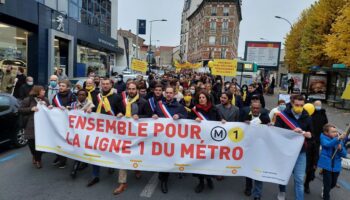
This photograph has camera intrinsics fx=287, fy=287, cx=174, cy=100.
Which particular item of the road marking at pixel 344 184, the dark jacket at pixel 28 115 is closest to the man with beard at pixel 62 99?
the dark jacket at pixel 28 115

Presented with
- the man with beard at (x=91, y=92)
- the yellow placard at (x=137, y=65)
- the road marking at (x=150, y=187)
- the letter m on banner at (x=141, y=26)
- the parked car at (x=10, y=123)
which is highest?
the letter m on banner at (x=141, y=26)

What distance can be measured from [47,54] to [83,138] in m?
15.5

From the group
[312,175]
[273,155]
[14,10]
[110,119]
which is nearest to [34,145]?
[110,119]

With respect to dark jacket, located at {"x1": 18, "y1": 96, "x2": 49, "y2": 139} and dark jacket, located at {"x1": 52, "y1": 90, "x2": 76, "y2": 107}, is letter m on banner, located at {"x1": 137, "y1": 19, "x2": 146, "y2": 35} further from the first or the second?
dark jacket, located at {"x1": 18, "y1": 96, "x2": 49, "y2": 139}

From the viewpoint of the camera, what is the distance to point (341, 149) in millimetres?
4375

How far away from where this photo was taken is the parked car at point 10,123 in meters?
6.31

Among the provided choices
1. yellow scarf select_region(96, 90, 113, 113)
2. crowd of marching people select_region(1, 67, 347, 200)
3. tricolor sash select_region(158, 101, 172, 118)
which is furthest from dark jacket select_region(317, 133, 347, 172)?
yellow scarf select_region(96, 90, 113, 113)

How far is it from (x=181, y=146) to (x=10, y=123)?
13.8ft

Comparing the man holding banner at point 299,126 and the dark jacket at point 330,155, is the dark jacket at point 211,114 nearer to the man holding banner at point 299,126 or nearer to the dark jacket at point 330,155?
the man holding banner at point 299,126

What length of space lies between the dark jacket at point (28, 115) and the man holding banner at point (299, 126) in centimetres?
450

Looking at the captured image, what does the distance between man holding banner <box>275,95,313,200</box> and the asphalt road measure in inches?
26.8

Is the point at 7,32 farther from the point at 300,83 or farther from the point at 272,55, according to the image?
the point at 272,55

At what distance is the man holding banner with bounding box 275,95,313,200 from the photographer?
13.9 feet

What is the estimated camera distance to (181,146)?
15.7 feet
